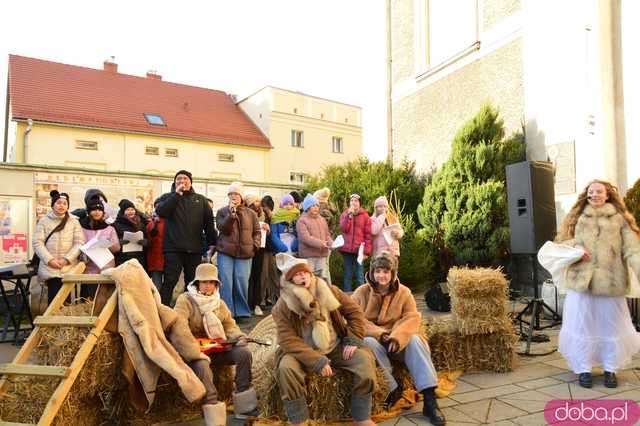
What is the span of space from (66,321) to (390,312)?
251 centimetres

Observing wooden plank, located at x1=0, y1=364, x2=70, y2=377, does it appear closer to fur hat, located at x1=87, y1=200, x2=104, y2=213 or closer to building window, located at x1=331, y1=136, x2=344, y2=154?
fur hat, located at x1=87, y1=200, x2=104, y2=213

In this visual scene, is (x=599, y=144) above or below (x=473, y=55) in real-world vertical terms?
below

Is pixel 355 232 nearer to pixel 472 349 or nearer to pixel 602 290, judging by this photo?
pixel 472 349

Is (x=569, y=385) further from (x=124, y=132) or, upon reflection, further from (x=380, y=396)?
(x=124, y=132)

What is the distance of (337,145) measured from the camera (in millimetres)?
37469

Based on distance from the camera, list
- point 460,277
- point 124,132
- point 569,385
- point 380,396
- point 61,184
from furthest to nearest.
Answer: point 124,132 → point 61,184 → point 460,277 → point 569,385 → point 380,396

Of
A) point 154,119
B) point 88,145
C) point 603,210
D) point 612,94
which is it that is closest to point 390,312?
point 603,210

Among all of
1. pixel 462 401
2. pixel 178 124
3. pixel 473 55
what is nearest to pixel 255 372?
pixel 462 401

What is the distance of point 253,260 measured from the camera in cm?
793

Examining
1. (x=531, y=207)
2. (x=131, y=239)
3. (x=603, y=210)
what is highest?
(x=531, y=207)

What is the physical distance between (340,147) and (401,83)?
23.7 metres

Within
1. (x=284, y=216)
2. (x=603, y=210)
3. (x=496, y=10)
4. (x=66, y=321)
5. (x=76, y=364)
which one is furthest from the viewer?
(x=496, y=10)

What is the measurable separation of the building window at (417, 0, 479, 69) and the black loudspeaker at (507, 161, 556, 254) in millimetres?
5295

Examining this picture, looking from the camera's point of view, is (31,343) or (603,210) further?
(603,210)
